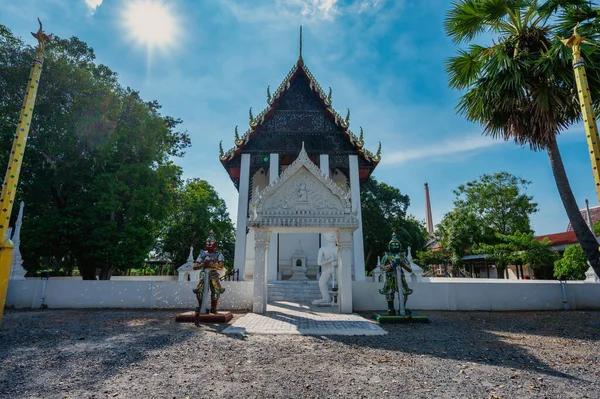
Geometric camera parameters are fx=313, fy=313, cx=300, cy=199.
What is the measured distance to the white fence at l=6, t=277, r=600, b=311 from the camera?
7.87 m

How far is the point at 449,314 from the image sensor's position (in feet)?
23.9

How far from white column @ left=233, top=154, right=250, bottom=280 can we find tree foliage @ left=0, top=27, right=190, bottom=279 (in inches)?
123

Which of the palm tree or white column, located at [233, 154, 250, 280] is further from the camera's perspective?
white column, located at [233, 154, 250, 280]

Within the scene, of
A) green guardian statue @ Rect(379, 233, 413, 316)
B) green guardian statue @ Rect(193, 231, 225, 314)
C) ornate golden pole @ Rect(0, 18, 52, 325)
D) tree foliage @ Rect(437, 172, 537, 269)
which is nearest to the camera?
ornate golden pole @ Rect(0, 18, 52, 325)

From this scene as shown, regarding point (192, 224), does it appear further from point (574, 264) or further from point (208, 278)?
point (574, 264)

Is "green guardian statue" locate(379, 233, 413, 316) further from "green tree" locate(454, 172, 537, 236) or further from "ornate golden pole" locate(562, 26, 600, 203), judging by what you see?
"green tree" locate(454, 172, 537, 236)

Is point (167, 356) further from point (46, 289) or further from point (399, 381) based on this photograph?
point (46, 289)

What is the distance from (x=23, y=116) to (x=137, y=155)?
9.50m

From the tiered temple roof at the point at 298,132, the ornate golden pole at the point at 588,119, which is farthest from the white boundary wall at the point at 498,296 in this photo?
the tiered temple roof at the point at 298,132

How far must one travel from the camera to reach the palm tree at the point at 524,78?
6484 mm

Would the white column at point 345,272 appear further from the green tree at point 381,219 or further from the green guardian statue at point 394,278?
the green tree at point 381,219

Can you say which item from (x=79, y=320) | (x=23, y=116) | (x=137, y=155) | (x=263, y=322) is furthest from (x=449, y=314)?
(x=137, y=155)

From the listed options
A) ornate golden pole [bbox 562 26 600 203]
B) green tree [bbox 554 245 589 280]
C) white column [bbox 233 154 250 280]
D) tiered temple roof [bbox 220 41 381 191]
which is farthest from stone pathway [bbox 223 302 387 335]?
green tree [bbox 554 245 589 280]

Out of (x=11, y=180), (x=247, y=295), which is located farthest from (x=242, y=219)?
(x=11, y=180)
